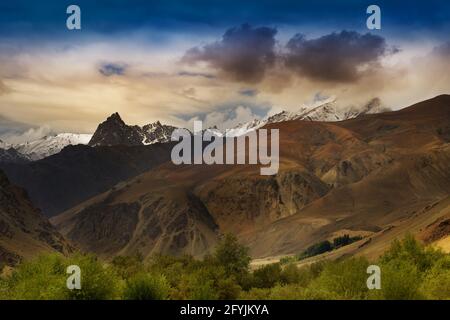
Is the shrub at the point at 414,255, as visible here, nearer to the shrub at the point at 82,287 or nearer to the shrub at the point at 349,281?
the shrub at the point at 349,281

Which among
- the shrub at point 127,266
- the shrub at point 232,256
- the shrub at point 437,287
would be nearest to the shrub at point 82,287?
the shrub at point 437,287

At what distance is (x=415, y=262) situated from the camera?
8656 centimetres

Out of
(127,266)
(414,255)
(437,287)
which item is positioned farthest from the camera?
(127,266)

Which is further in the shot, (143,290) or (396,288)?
(143,290)

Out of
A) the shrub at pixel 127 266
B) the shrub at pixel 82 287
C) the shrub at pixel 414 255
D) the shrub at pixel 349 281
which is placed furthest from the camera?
the shrub at pixel 127 266

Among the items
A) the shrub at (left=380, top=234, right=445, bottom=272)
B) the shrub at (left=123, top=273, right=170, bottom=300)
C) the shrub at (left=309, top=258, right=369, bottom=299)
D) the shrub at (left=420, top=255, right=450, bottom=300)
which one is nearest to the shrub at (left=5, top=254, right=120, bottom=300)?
the shrub at (left=123, top=273, right=170, bottom=300)

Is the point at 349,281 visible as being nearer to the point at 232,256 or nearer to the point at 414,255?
the point at 414,255

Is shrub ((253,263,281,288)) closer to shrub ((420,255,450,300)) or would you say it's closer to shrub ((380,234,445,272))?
shrub ((380,234,445,272))

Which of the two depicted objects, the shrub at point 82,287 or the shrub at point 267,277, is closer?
the shrub at point 82,287

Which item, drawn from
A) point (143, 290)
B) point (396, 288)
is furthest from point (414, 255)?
point (143, 290)
